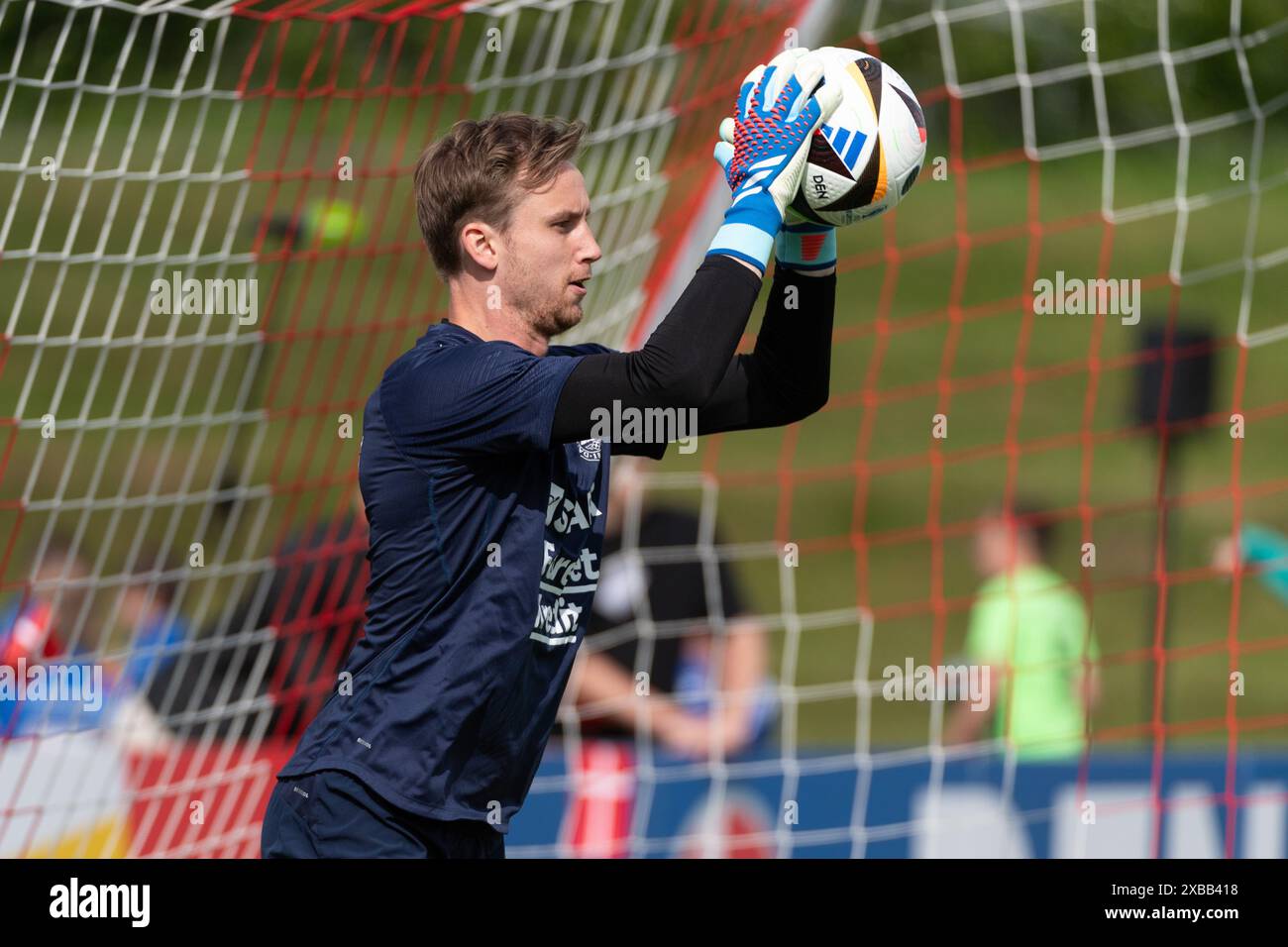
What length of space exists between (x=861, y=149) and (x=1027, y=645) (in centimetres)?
400

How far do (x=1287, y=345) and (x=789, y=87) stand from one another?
1617cm

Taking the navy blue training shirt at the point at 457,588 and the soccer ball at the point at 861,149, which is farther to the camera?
the soccer ball at the point at 861,149

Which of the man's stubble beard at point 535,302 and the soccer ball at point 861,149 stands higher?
the soccer ball at point 861,149

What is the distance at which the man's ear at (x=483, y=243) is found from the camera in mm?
3402

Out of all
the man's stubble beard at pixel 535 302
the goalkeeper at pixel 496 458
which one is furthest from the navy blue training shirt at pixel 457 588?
the man's stubble beard at pixel 535 302

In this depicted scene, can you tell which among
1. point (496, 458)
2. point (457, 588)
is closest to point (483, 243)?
point (496, 458)

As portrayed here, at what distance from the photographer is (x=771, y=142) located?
126 inches

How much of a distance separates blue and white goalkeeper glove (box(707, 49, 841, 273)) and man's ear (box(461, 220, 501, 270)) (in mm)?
516

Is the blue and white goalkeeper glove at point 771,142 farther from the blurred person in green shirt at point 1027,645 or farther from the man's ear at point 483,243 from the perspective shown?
the blurred person in green shirt at point 1027,645

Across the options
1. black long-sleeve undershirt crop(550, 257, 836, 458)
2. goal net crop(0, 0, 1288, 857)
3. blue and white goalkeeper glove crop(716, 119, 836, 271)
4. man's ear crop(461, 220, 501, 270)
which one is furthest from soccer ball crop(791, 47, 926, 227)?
goal net crop(0, 0, 1288, 857)

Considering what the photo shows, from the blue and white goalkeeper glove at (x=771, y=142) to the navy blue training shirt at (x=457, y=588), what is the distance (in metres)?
0.46

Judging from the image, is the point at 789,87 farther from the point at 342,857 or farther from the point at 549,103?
the point at 549,103

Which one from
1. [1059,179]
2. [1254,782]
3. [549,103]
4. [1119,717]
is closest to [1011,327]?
[1059,179]

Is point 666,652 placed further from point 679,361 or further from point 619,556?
point 679,361
